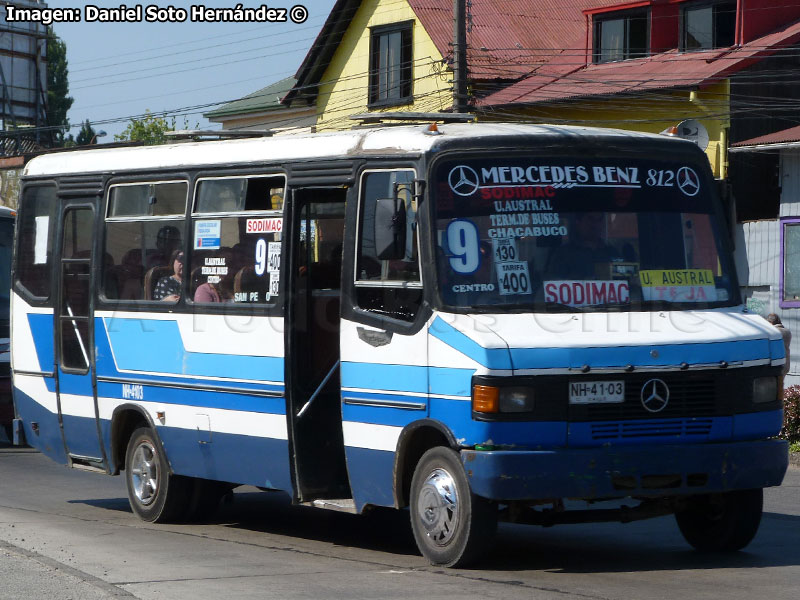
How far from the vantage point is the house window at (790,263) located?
2456 cm

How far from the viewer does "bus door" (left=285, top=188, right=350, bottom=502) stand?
9.90 metres

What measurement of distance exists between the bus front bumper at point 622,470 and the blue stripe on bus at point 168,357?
232 centimetres

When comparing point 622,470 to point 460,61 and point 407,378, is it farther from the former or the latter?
point 460,61

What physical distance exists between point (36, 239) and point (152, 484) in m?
2.75

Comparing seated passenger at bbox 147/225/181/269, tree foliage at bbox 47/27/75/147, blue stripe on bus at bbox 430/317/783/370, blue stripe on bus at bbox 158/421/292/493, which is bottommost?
blue stripe on bus at bbox 158/421/292/493

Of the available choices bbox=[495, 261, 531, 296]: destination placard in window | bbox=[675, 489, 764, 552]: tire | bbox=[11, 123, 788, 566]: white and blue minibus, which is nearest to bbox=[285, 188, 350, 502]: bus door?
bbox=[11, 123, 788, 566]: white and blue minibus

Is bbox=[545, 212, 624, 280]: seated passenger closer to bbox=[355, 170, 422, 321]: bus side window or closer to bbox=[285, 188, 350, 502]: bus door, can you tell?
bbox=[355, 170, 422, 321]: bus side window

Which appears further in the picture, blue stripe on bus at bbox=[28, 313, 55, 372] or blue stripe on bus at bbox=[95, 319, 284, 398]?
blue stripe on bus at bbox=[28, 313, 55, 372]

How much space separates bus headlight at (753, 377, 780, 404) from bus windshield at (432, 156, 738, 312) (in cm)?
60

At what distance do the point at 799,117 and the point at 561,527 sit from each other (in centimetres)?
1849

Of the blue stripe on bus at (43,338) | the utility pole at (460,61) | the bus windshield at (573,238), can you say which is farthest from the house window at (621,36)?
the bus windshield at (573,238)

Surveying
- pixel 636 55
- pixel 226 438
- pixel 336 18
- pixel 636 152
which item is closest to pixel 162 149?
pixel 226 438

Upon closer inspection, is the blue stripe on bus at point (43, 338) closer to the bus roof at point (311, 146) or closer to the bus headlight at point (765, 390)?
the bus roof at point (311, 146)

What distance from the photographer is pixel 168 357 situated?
1112 cm
